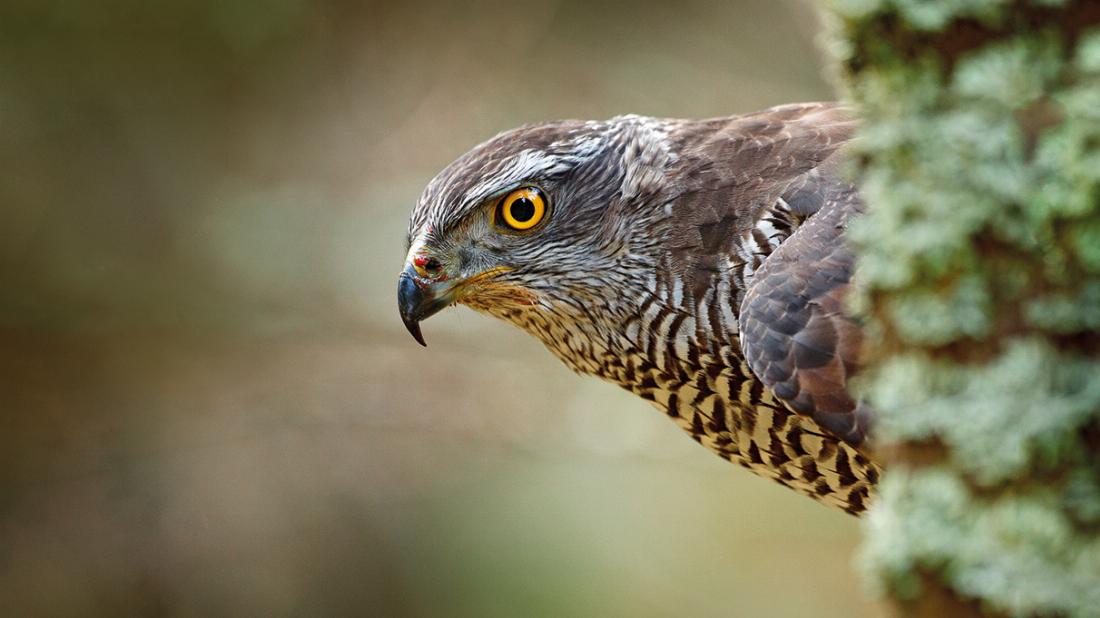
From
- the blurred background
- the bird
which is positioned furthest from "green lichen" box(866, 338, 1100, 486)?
the blurred background

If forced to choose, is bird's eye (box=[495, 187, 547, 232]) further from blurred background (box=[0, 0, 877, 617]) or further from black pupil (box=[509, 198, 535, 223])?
blurred background (box=[0, 0, 877, 617])

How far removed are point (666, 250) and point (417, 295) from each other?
2.28 ft

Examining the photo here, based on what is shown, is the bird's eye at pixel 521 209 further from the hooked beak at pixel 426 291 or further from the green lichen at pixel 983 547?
the green lichen at pixel 983 547

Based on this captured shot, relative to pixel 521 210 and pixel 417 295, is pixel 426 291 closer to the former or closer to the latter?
pixel 417 295

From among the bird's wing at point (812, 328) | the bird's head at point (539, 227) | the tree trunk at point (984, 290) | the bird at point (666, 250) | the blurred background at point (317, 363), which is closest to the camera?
the tree trunk at point (984, 290)

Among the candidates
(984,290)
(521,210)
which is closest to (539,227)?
(521,210)

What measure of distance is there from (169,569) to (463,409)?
217 cm

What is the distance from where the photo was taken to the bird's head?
9.63 feet

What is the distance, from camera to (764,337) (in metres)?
2.38

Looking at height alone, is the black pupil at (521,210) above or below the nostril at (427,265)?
above

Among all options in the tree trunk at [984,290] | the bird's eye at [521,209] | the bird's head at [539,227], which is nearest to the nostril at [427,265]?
the bird's head at [539,227]

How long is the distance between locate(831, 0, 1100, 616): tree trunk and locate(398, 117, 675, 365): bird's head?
1.85 m

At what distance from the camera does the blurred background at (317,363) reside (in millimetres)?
6883

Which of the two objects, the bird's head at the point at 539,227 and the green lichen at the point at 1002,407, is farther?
the bird's head at the point at 539,227
